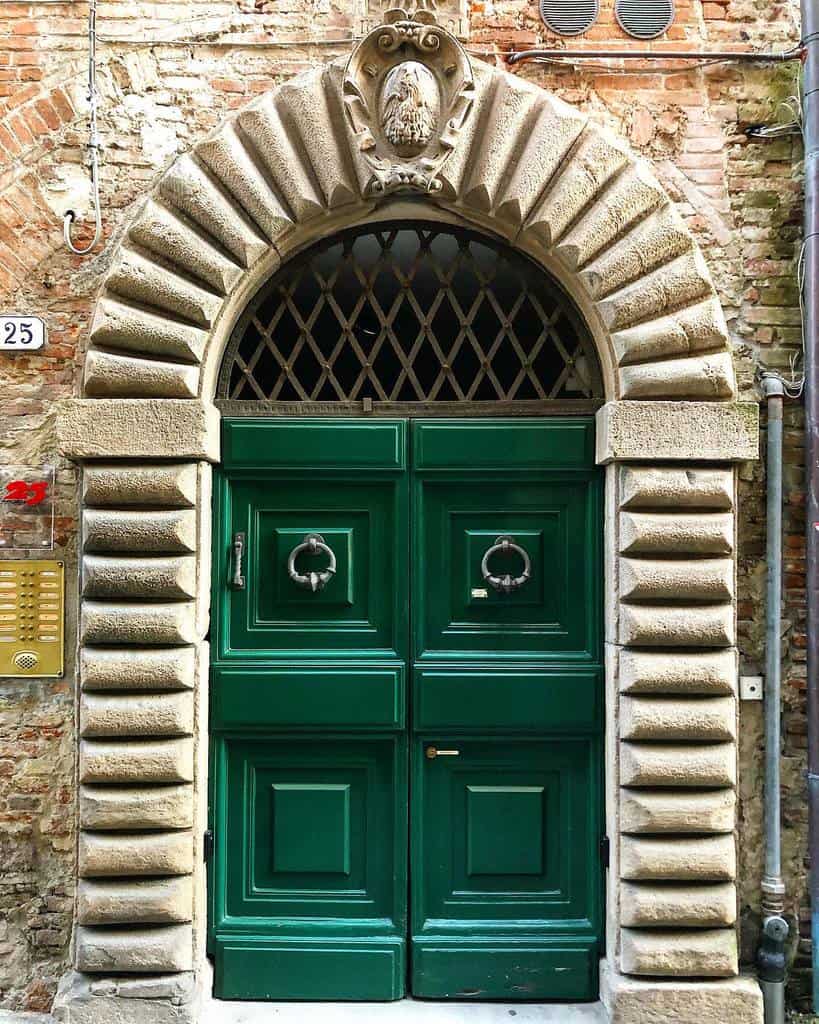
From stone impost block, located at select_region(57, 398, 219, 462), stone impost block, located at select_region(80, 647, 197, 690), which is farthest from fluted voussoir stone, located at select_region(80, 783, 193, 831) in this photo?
stone impost block, located at select_region(57, 398, 219, 462)

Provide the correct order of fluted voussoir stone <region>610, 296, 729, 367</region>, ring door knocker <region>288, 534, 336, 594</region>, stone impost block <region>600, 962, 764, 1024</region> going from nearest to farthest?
stone impost block <region>600, 962, 764, 1024</region> → fluted voussoir stone <region>610, 296, 729, 367</region> → ring door knocker <region>288, 534, 336, 594</region>

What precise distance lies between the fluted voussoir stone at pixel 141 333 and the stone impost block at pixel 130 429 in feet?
0.77

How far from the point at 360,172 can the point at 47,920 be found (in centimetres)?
359

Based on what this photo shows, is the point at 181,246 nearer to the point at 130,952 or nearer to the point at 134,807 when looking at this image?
the point at 134,807

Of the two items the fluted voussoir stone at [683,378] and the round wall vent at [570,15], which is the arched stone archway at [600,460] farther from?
the round wall vent at [570,15]

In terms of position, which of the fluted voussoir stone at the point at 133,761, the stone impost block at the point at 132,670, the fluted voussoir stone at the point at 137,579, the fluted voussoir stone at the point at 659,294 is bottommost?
the fluted voussoir stone at the point at 133,761

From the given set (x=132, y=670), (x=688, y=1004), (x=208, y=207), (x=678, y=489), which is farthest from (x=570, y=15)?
(x=688, y=1004)

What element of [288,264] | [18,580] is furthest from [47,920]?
[288,264]

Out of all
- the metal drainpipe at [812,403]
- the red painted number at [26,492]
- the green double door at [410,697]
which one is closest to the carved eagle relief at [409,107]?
the green double door at [410,697]

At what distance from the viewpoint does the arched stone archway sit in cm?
324

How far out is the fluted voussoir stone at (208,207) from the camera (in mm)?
3330

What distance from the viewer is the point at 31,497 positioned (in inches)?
136

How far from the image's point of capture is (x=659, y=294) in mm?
3312

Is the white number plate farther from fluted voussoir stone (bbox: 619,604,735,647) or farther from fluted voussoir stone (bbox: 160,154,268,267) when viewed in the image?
fluted voussoir stone (bbox: 619,604,735,647)
